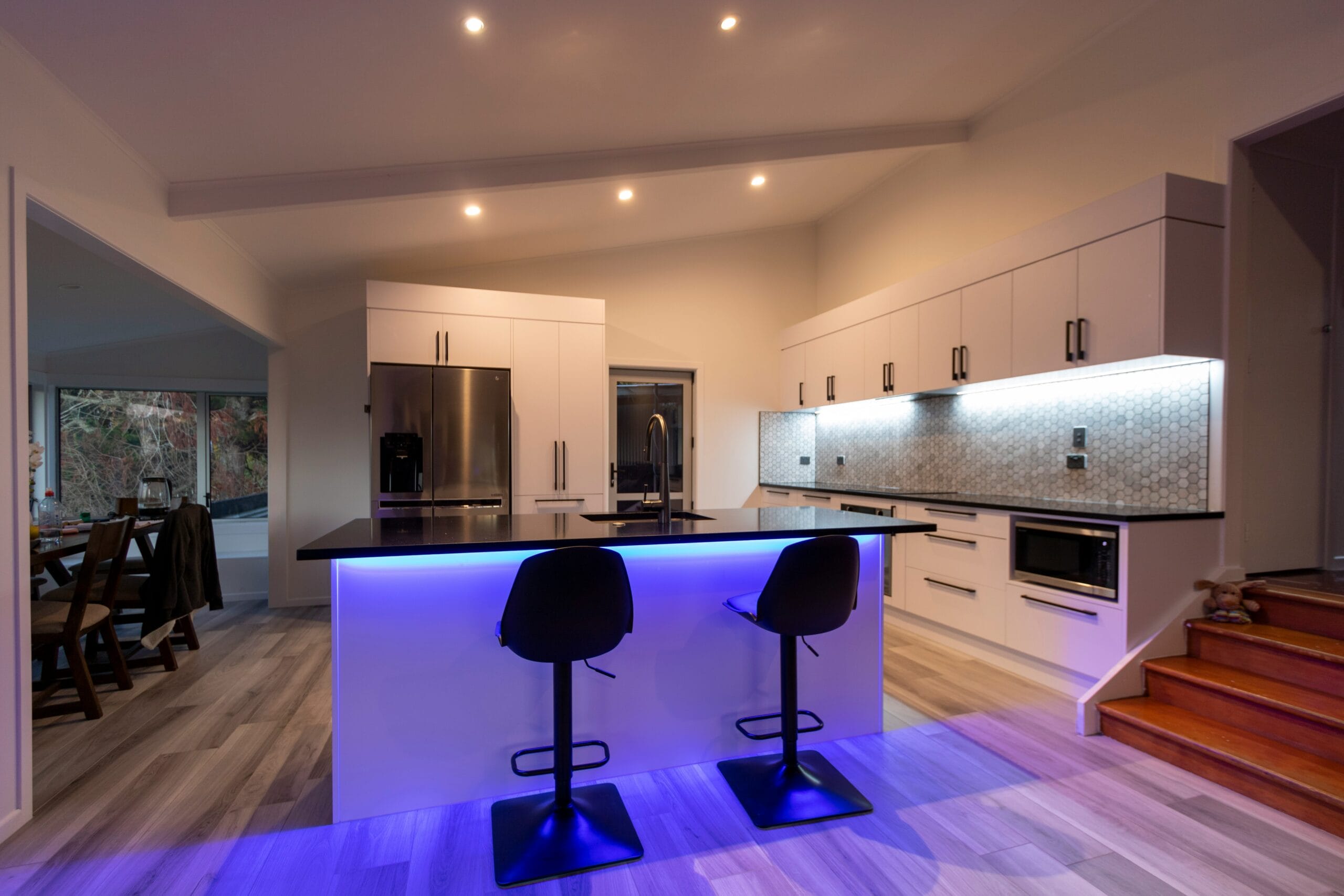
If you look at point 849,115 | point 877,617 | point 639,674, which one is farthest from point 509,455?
point 849,115

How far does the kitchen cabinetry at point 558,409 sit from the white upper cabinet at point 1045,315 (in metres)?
2.76

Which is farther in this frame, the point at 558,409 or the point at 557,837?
the point at 558,409

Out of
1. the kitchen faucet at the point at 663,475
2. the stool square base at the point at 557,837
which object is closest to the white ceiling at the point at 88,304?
the kitchen faucet at the point at 663,475

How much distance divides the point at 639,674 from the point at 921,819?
1.05m

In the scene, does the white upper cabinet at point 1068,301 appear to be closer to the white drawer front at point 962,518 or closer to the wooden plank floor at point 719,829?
the white drawer front at point 962,518

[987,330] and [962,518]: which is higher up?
[987,330]

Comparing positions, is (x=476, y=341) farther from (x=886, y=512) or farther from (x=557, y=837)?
(x=557, y=837)

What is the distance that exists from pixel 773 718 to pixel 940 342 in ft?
8.97

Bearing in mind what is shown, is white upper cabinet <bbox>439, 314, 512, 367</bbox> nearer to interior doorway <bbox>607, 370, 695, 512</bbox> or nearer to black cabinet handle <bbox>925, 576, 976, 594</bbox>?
interior doorway <bbox>607, 370, 695, 512</bbox>

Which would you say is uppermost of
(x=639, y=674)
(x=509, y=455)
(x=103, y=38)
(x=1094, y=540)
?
(x=103, y=38)

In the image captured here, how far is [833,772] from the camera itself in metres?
2.33

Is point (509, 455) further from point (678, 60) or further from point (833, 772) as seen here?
point (833, 772)

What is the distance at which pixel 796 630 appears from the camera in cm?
209

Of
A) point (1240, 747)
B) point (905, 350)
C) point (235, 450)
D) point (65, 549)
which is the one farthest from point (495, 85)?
point (235, 450)
